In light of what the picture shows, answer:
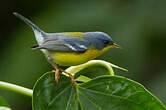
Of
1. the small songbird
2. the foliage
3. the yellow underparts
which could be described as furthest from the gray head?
the foliage

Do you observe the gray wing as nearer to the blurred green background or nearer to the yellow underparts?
the yellow underparts

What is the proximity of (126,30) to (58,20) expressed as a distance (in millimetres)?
1002

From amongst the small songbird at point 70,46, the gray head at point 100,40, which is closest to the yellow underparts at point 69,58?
the small songbird at point 70,46

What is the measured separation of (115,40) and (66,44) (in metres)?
1.95

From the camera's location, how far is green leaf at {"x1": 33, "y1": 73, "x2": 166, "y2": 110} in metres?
1.64

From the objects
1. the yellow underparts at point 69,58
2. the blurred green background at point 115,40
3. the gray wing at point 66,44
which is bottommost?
the blurred green background at point 115,40

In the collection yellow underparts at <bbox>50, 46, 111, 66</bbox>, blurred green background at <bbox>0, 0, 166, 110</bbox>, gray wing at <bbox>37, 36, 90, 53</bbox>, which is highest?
gray wing at <bbox>37, 36, 90, 53</bbox>

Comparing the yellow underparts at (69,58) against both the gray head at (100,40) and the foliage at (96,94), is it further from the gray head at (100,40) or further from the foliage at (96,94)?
the foliage at (96,94)

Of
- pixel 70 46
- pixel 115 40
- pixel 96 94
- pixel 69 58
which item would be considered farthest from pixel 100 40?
pixel 115 40

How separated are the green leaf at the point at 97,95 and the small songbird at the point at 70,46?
55 cm

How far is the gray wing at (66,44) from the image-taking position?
2.42 meters

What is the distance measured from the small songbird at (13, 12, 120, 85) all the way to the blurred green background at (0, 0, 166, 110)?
1599 millimetres

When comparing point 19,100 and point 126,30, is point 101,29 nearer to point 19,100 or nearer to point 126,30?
point 126,30

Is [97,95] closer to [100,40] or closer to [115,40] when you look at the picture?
[100,40]
